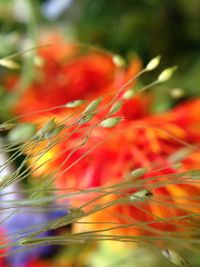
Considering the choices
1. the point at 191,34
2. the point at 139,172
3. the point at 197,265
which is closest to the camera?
the point at 139,172

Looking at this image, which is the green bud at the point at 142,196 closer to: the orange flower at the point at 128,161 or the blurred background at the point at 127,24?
the orange flower at the point at 128,161

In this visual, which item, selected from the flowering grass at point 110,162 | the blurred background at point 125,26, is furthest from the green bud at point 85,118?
the blurred background at point 125,26

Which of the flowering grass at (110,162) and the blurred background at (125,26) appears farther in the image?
the blurred background at (125,26)

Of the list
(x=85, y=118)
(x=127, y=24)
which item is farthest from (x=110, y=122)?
(x=127, y=24)

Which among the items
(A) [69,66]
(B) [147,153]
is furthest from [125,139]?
(A) [69,66]

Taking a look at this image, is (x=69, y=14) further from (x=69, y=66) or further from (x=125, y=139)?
(x=125, y=139)

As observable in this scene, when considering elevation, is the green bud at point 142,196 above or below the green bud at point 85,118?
below

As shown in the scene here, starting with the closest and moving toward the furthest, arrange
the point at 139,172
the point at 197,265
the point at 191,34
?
the point at 139,172
the point at 197,265
the point at 191,34

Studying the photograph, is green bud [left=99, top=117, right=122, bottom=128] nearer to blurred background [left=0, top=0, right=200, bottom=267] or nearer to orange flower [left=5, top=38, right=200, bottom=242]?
orange flower [left=5, top=38, right=200, bottom=242]
